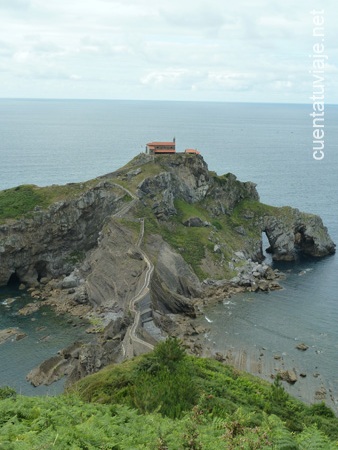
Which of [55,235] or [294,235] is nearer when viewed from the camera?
[55,235]

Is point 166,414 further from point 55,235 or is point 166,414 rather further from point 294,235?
point 294,235

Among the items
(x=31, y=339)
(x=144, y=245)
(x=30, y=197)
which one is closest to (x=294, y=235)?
(x=144, y=245)

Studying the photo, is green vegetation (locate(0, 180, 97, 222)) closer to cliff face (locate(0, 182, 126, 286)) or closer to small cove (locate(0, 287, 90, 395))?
cliff face (locate(0, 182, 126, 286))

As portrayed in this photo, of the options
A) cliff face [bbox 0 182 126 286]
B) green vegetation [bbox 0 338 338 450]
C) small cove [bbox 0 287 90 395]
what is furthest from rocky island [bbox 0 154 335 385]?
green vegetation [bbox 0 338 338 450]

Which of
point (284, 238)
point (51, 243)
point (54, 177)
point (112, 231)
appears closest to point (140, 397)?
point (112, 231)

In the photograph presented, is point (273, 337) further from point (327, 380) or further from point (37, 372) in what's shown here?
point (37, 372)
